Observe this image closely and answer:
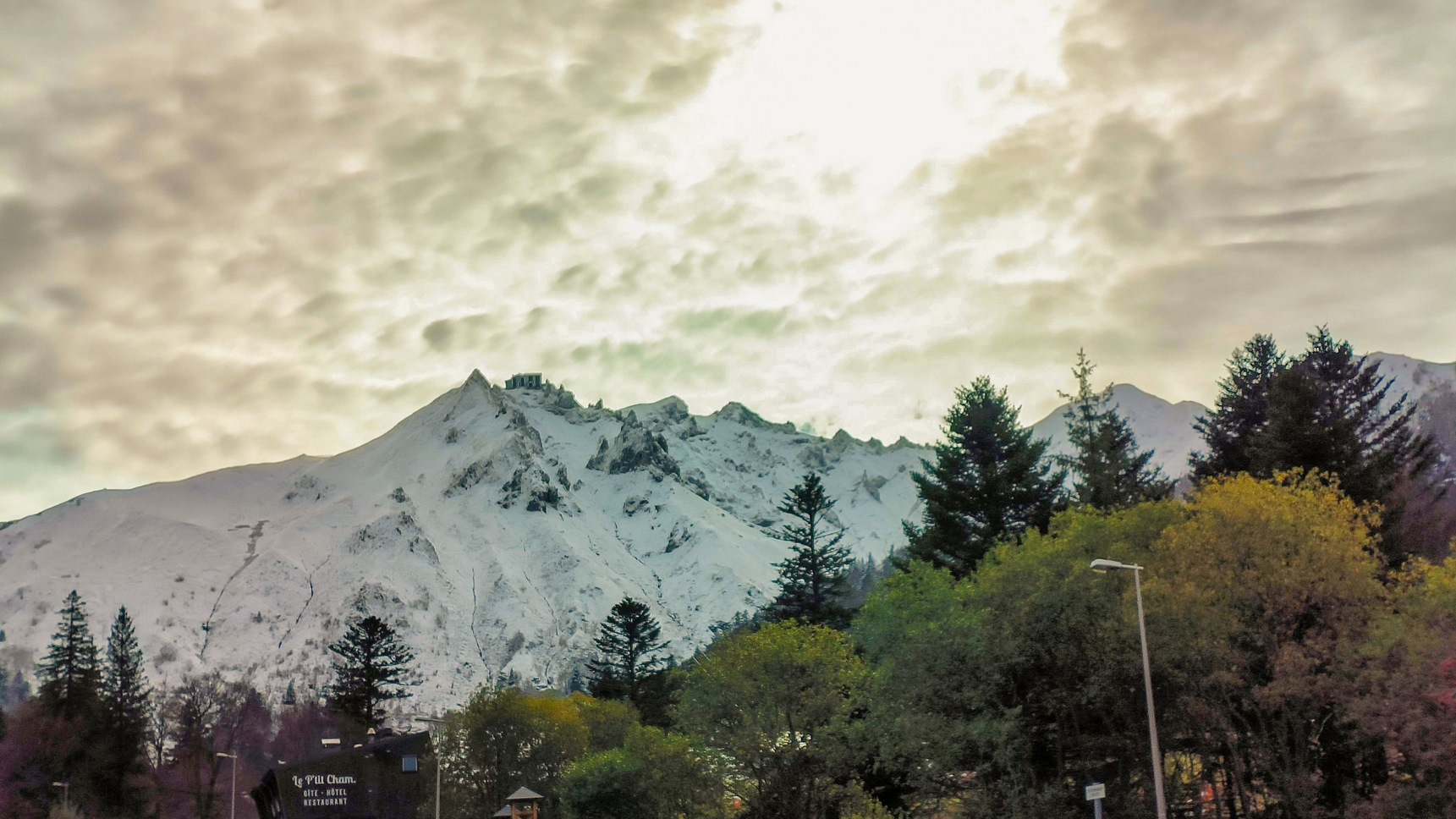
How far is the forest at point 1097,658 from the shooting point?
1812 inches

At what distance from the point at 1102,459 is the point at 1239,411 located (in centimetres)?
901

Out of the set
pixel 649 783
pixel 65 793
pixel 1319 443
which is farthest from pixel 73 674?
pixel 1319 443

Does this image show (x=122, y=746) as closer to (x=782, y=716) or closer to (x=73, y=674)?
(x=73, y=674)

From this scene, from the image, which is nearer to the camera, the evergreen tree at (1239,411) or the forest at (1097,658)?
the forest at (1097,658)

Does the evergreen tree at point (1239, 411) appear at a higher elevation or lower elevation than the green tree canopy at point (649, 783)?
higher

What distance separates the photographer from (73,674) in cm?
13338

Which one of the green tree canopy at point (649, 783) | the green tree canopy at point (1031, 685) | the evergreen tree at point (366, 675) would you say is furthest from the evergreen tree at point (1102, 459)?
the evergreen tree at point (366, 675)

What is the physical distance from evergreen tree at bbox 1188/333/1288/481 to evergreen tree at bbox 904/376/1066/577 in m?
9.87

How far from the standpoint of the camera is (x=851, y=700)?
2552 inches

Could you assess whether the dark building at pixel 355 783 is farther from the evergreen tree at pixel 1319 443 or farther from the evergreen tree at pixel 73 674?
the evergreen tree at pixel 73 674

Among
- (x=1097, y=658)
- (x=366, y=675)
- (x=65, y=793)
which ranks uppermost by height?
(x=366, y=675)

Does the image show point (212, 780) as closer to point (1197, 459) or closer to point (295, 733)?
point (295, 733)

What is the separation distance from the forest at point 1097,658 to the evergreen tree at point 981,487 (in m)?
0.19

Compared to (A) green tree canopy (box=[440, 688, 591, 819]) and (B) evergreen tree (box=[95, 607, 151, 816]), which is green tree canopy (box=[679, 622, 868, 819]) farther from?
(B) evergreen tree (box=[95, 607, 151, 816])
